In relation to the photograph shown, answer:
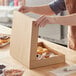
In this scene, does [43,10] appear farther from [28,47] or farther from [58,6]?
[28,47]

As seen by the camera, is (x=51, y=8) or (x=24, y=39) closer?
(x=24, y=39)

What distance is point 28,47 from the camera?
4.36 feet

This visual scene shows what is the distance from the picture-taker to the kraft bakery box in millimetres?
1309

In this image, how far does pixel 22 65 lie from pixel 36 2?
2343 millimetres

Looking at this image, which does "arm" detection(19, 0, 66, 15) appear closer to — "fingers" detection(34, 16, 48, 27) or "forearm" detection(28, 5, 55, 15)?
"forearm" detection(28, 5, 55, 15)

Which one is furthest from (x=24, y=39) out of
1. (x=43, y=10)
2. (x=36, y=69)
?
(x=43, y=10)

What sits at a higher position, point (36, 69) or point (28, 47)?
point (28, 47)

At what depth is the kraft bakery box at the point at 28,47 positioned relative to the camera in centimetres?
131

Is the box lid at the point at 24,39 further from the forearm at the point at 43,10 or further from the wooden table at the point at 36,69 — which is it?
the forearm at the point at 43,10

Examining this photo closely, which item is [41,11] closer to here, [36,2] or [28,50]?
[28,50]

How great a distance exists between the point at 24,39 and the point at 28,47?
0.07 meters

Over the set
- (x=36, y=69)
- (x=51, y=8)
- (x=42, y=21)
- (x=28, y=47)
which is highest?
(x=51, y=8)

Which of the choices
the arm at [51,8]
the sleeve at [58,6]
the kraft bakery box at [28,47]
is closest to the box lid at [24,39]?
the kraft bakery box at [28,47]

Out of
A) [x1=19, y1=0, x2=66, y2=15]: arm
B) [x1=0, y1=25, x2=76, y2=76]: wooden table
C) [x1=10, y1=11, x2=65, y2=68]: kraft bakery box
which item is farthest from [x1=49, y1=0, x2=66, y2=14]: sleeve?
[x1=10, y1=11, x2=65, y2=68]: kraft bakery box
